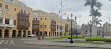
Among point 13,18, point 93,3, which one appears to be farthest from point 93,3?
point 13,18

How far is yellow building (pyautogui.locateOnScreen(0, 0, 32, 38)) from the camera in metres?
48.9

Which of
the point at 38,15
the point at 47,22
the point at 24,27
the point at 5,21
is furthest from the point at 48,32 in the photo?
the point at 5,21

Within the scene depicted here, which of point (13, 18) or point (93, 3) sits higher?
point (93, 3)

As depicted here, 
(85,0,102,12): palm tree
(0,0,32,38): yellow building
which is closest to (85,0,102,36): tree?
(85,0,102,12): palm tree

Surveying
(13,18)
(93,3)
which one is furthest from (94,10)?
(13,18)

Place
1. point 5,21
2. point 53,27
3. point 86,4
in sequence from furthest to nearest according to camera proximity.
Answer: point 53,27 → point 5,21 → point 86,4

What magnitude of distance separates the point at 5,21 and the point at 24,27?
10.8m

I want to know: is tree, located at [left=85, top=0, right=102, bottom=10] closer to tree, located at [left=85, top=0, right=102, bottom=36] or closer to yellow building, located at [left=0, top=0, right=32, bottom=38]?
tree, located at [left=85, top=0, right=102, bottom=36]

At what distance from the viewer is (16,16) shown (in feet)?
185

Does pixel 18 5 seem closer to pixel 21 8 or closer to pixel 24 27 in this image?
pixel 21 8

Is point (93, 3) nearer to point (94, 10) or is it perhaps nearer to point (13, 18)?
point (94, 10)

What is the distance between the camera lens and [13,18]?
178ft

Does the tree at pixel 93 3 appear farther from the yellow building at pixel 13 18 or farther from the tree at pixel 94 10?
the yellow building at pixel 13 18

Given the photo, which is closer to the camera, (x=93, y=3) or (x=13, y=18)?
(x=93, y=3)
